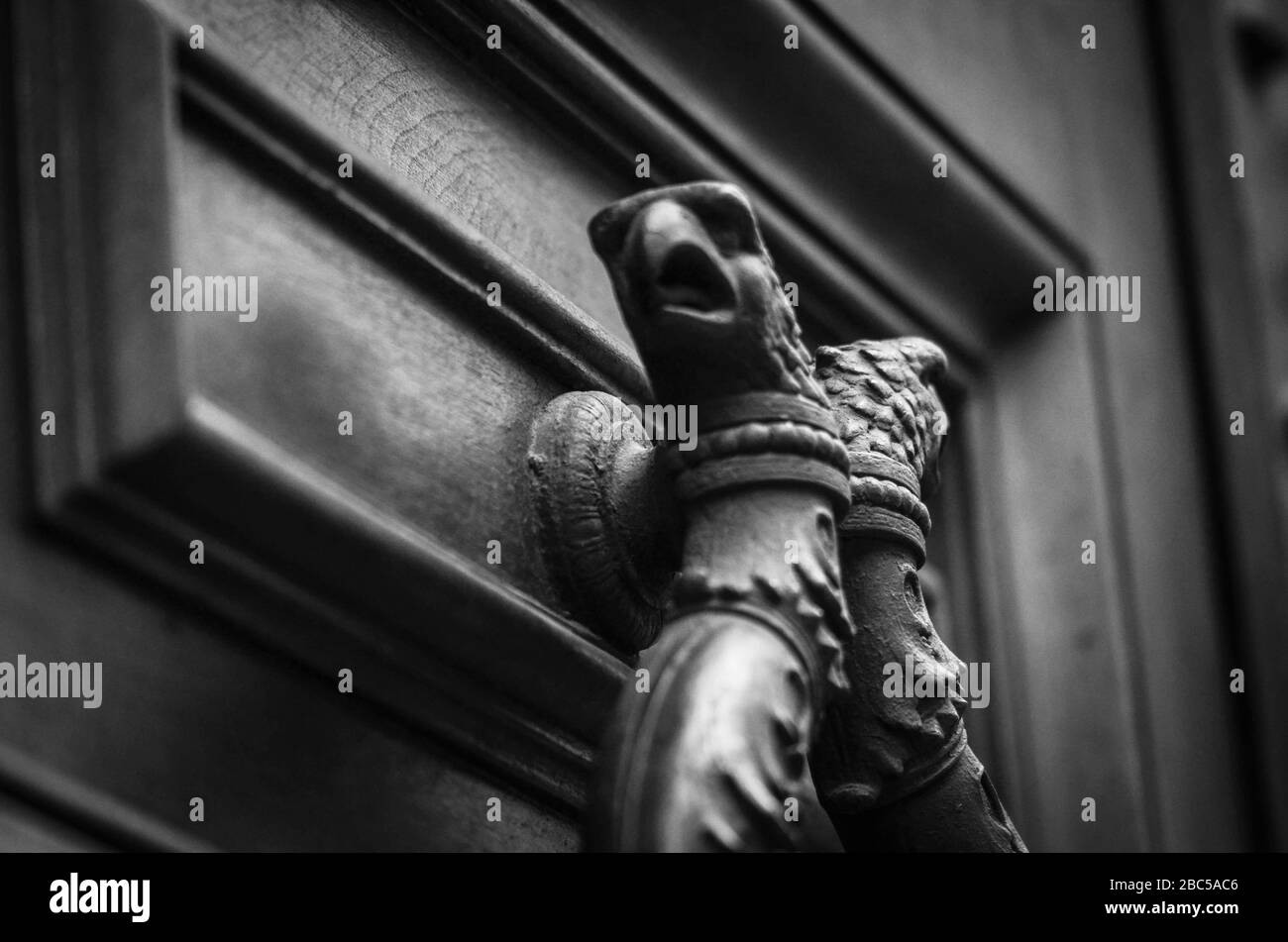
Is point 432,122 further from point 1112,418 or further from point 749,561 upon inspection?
point 1112,418

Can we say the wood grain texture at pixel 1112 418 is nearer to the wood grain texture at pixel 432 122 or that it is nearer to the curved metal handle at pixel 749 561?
the wood grain texture at pixel 432 122

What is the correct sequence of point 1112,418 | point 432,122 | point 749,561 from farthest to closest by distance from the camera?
point 1112,418, point 432,122, point 749,561

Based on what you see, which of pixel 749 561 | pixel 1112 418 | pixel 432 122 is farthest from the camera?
pixel 1112 418

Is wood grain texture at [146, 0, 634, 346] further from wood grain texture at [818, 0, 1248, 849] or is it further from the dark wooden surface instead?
wood grain texture at [818, 0, 1248, 849]

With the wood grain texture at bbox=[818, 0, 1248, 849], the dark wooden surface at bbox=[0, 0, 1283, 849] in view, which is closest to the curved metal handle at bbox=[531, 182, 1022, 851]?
the dark wooden surface at bbox=[0, 0, 1283, 849]

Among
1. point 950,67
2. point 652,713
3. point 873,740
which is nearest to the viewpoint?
point 652,713

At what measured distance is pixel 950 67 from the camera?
3.76 feet

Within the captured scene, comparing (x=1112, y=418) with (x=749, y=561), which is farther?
(x=1112, y=418)

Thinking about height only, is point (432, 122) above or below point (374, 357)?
above

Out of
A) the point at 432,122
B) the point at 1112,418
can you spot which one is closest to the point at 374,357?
the point at 432,122
